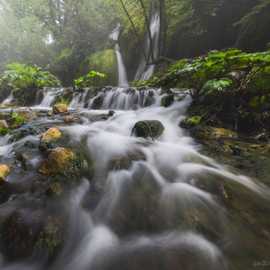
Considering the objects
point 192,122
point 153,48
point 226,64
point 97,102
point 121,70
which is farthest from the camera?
point 121,70

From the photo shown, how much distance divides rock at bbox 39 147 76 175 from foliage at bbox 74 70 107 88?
6367mm

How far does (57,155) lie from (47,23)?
19.7 meters

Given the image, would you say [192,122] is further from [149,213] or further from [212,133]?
[149,213]

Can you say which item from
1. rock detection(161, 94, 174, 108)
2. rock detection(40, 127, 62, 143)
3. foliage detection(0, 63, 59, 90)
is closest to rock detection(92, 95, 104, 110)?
rock detection(161, 94, 174, 108)

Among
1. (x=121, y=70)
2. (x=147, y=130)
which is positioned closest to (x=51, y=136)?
(x=147, y=130)

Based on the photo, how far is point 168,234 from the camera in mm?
1683

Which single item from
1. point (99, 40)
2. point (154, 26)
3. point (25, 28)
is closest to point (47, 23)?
point (25, 28)

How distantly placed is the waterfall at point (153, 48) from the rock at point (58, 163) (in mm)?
8726

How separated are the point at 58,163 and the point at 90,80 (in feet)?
28.1

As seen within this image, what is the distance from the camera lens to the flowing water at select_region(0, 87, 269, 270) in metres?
1.48

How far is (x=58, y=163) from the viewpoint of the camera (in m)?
2.21

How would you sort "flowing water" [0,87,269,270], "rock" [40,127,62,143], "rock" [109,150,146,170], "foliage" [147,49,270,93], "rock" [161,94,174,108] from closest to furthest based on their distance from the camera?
"flowing water" [0,87,269,270] < "rock" [109,150,146,170] < "rock" [40,127,62,143] < "foliage" [147,49,270,93] < "rock" [161,94,174,108]

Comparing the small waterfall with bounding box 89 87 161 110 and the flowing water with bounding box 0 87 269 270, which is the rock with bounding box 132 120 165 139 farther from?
the small waterfall with bounding box 89 87 161 110

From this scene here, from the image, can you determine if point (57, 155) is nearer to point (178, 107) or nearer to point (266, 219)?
point (266, 219)
